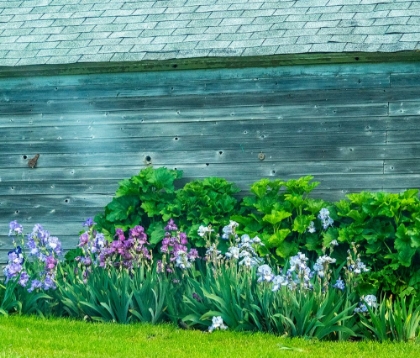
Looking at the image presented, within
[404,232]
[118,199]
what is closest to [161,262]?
[118,199]

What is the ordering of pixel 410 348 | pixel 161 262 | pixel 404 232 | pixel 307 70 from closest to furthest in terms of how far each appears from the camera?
1. pixel 410 348
2. pixel 404 232
3. pixel 161 262
4. pixel 307 70

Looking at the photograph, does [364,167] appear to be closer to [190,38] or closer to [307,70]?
[307,70]

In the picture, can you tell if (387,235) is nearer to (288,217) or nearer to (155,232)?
(288,217)

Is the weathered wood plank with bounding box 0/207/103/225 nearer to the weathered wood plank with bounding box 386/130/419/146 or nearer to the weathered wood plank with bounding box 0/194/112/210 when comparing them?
the weathered wood plank with bounding box 0/194/112/210

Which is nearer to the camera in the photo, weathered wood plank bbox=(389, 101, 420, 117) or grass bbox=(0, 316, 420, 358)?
grass bbox=(0, 316, 420, 358)

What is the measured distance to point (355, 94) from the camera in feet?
31.7

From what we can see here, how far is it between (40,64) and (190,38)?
2020mm

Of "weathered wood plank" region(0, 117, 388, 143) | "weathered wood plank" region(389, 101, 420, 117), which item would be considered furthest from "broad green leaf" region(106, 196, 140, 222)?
"weathered wood plank" region(389, 101, 420, 117)

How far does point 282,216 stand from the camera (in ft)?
29.9

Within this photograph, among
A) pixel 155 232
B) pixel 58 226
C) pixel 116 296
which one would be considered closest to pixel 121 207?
pixel 155 232

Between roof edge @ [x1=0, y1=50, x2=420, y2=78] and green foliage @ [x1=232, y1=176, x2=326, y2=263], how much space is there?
1.47 meters

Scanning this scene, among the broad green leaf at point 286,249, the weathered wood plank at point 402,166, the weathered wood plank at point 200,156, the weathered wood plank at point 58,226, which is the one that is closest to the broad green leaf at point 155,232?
the weathered wood plank at point 200,156

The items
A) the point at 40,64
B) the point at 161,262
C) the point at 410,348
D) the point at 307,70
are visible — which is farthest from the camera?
the point at 40,64

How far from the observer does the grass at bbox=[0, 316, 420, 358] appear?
22.9ft
